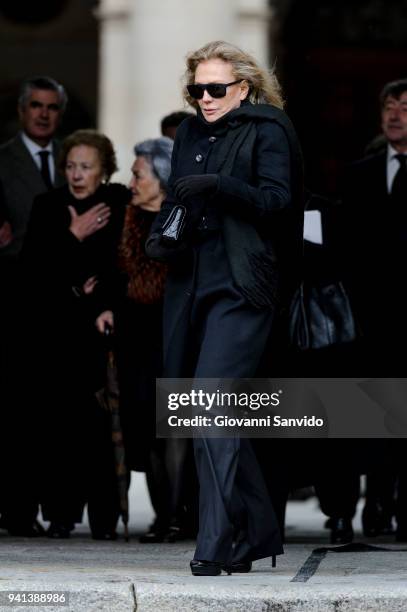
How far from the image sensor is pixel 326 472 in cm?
938

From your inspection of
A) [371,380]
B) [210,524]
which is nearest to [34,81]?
[371,380]

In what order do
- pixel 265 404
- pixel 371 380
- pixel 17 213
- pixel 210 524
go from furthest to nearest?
pixel 17 213 < pixel 371 380 < pixel 265 404 < pixel 210 524

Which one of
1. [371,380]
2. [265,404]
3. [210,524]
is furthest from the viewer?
[371,380]

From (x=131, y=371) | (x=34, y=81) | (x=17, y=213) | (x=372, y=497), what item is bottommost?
(x=372, y=497)

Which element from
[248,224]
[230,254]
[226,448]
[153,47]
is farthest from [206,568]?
[153,47]

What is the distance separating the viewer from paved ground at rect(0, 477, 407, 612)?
6719 millimetres

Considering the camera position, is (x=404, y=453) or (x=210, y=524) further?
(x=404, y=453)

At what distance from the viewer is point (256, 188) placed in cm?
727

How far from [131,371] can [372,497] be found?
153 cm

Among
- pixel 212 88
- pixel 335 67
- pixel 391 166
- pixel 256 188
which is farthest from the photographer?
pixel 335 67

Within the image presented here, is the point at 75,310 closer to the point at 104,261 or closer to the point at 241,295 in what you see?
the point at 104,261

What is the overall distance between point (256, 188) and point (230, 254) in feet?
0.80

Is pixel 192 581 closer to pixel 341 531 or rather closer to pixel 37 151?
pixel 341 531

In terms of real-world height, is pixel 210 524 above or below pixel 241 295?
below
